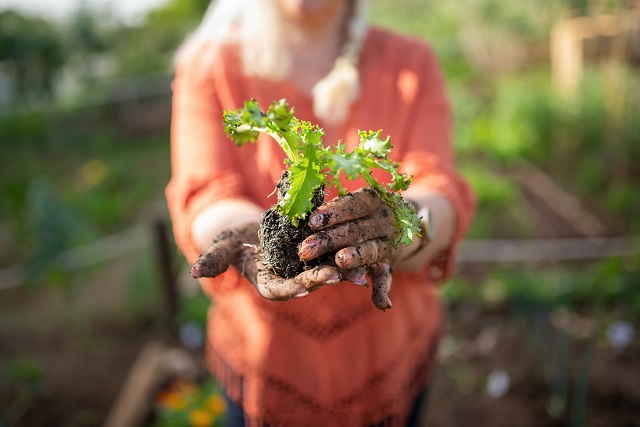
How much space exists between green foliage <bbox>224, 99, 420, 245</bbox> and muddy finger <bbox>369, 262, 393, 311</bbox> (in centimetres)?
8

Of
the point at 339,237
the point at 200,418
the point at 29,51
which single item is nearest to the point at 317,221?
the point at 339,237

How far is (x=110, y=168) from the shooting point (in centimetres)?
794

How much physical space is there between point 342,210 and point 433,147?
0.69 m

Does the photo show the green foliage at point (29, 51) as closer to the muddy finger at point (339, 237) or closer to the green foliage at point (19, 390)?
the green foliage at point (19, 390)

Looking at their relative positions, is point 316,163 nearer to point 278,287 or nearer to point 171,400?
point 278,287

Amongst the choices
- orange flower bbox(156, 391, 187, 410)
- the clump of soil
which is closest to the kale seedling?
the clump of soil

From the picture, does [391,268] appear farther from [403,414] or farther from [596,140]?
[596,140]

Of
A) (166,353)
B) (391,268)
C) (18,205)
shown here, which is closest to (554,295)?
(166,353)

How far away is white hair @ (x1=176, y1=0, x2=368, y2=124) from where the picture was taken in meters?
1.68

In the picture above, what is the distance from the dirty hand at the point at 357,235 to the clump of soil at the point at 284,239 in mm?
50

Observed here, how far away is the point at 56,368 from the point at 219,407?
4.50ft

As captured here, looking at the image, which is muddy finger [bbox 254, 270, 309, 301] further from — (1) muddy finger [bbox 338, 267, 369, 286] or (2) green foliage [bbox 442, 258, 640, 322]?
(2) green foliage [bbox 442, 258, 640, 322]

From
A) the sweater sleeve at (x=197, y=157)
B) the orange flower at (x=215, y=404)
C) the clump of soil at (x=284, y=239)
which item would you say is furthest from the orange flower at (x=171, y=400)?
the clump of soil at (x=284, y=239)

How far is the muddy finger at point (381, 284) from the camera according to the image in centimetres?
107
